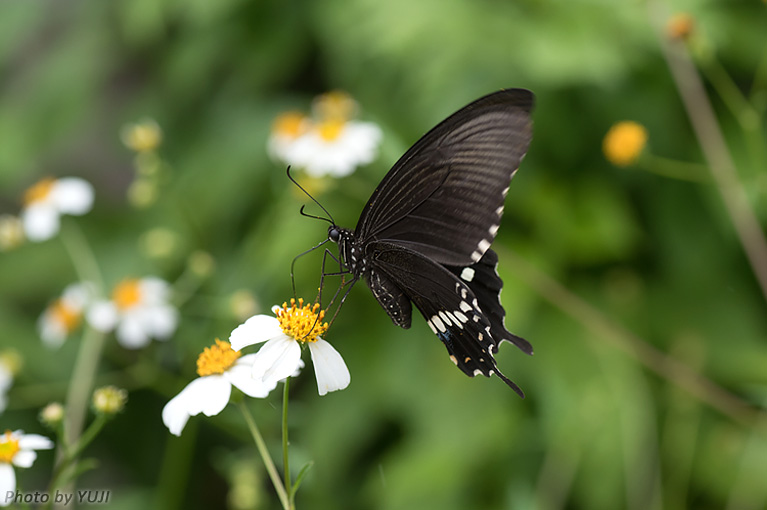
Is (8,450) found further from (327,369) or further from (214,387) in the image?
(327,369)

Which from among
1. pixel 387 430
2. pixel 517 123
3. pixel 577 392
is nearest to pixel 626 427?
pixel 577 392

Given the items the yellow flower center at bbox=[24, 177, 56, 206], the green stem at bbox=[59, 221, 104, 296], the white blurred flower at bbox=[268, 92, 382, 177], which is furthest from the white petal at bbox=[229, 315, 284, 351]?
the green stem at bbox=[59, 221, 104, 296]

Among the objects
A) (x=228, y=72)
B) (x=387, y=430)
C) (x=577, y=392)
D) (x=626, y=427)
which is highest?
(x=228, y=72)

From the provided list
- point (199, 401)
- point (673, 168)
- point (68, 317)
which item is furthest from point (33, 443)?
point (673, 168)

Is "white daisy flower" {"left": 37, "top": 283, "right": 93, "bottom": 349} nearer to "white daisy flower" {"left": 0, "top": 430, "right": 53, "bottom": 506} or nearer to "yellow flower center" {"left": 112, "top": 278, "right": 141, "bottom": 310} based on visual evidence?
"yellow flower center" {"left": 112, "top": 278, "right": 141, "bottom": 310}

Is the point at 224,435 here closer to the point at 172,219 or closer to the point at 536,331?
the point at 172,219

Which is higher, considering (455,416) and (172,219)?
(172,219)
